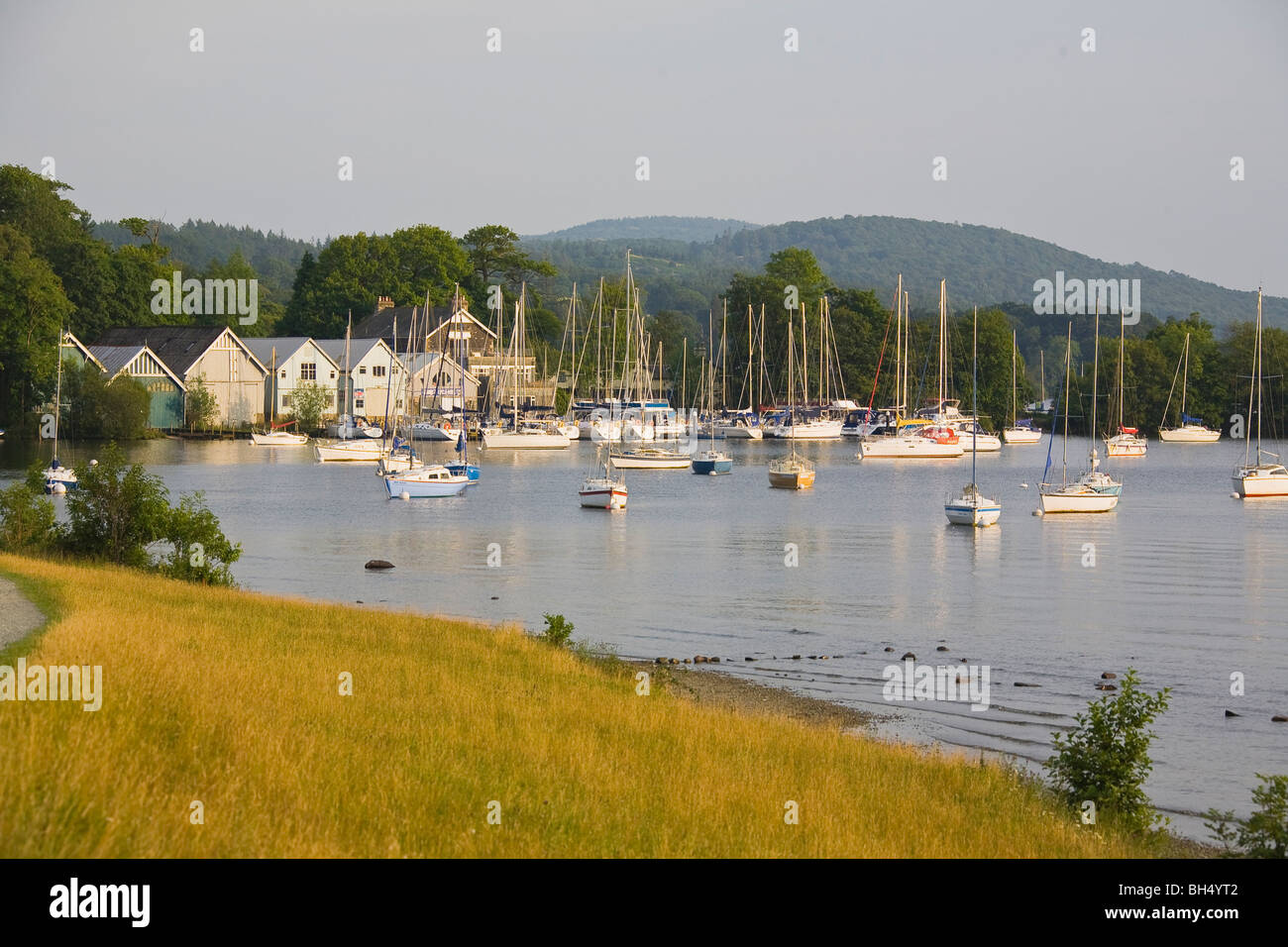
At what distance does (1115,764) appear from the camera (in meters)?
17.3

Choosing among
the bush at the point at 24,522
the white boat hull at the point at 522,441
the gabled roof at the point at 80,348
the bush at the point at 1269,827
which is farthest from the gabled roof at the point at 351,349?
the bush at the point at 1269,827

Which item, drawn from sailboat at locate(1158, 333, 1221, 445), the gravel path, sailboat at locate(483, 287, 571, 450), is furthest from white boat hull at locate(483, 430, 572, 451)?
the gravel path

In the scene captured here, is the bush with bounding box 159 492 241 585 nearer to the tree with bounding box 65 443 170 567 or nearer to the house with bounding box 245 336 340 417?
the tree with bounding box 65 443 170 567

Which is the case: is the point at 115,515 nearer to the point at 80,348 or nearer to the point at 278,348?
the point at 80,348

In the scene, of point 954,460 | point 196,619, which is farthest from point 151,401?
point 196,619

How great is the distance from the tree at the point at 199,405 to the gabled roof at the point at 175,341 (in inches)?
54.6

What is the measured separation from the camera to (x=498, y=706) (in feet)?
63.8

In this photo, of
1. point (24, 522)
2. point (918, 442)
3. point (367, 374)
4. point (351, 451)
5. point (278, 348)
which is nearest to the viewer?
point (24, 522)

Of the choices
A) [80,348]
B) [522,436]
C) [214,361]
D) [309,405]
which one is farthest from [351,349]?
[80,348]

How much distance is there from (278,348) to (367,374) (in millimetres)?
8777

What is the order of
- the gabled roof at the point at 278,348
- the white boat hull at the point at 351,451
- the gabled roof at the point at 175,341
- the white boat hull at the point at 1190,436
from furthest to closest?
the white boat hull at the point at 1190,436
the gabled roof at the point at 278,348
the gabled roof at the point at 175,341
the white boat hull at the point at 351,451

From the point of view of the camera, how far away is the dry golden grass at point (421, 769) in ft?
36.7

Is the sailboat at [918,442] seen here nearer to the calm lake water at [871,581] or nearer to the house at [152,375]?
the calm lake water at [871,581]

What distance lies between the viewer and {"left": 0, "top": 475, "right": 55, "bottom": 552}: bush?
3503 cm
